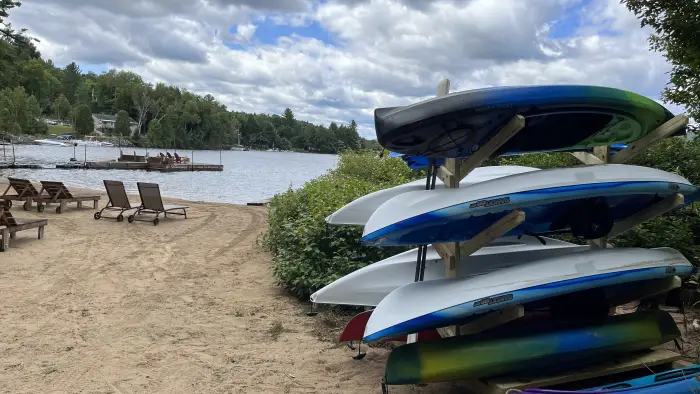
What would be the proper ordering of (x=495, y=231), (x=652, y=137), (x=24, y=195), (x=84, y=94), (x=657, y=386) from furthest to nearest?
(x=84, y=94) < (x=24, y=195) < (x=652, y=137) < (x=495, y=231) < (x=657, y=386)

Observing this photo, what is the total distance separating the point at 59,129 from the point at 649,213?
483 feet

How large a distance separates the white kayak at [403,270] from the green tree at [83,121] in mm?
127184

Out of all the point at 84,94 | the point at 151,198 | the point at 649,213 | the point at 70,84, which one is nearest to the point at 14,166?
the point at 151,198

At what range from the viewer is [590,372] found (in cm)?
373

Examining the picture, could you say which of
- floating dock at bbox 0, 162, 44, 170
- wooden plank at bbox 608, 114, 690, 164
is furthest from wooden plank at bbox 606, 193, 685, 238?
floating dock at bbox 0, 162, 44, 170

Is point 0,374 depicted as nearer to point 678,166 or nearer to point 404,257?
point 404,257

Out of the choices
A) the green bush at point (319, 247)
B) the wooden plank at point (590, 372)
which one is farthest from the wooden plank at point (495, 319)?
the green bush at point (319, 247)

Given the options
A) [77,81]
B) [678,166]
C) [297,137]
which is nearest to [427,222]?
[678,166]

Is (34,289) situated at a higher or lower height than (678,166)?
lower

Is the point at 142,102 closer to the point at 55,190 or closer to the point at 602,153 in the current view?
the point at 55,190

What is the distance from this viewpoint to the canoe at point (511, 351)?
358cm

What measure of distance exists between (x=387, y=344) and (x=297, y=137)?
135m

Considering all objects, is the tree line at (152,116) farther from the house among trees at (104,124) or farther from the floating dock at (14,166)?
the floating dock at (14,166)

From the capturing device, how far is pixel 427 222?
12.1ft
